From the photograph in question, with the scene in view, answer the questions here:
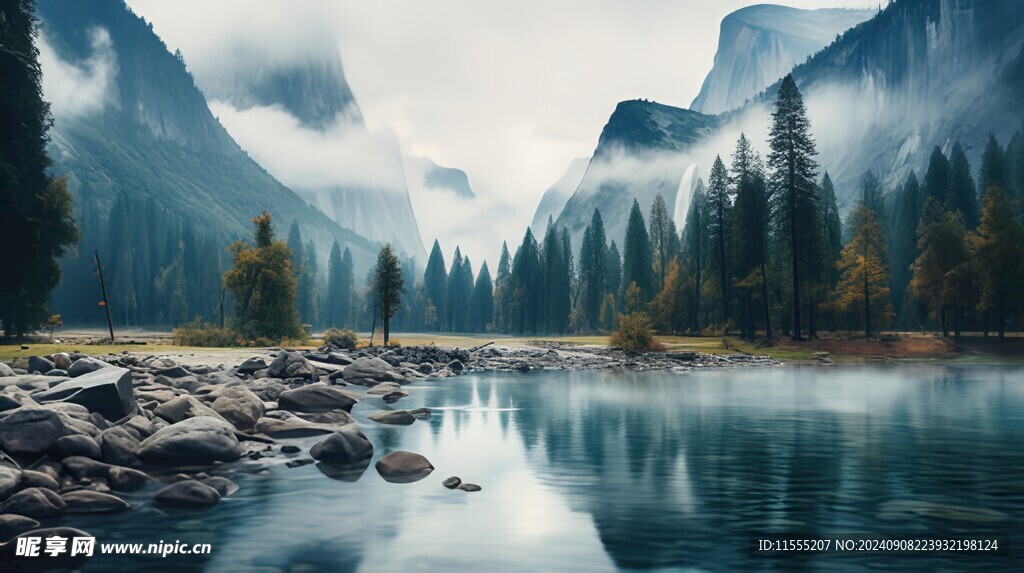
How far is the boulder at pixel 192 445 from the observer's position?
15.7 m

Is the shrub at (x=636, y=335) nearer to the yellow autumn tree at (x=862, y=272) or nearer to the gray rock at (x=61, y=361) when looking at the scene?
the yellow autumn tree at (x=862, y=272)

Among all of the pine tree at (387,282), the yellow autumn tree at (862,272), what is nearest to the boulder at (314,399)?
the pine tree at (387,282)

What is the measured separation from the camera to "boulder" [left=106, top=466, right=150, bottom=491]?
13.6 metres

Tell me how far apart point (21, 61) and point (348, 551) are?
4334 cm

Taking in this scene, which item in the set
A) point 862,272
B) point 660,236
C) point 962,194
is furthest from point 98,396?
point 660,236

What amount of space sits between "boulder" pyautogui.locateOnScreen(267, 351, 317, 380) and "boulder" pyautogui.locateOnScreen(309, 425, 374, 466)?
19.1 meters

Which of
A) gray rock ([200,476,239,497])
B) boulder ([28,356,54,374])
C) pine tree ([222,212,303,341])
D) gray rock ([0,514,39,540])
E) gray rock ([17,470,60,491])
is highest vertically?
pine tree ([222,212,303,341])

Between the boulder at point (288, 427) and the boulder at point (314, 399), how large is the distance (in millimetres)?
3547

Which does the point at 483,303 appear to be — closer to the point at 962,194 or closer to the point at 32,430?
the point at 962,194

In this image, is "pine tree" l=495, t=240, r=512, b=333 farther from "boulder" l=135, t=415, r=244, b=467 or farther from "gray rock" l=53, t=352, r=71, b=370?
"boulder" l=135, t=415, r=244, b=467

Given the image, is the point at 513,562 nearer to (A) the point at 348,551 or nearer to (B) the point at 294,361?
(A) the point at 348,551

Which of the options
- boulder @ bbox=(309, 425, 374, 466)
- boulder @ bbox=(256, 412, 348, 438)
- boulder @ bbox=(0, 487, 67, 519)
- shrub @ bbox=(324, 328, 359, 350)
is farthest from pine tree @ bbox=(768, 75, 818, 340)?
boulder @ bbox=(0, 487, 67, 519)

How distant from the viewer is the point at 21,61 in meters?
41.0

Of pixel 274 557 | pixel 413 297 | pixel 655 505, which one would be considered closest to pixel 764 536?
pixel 655 505
